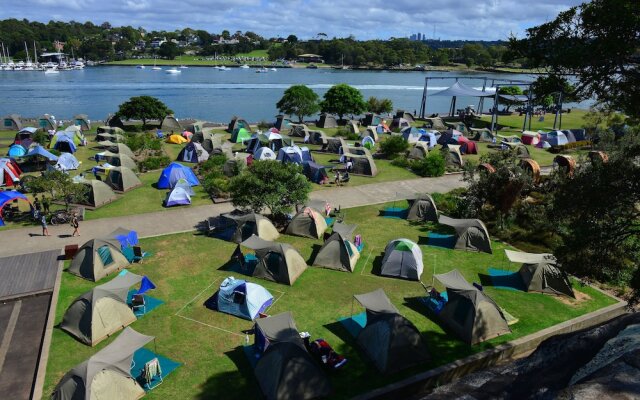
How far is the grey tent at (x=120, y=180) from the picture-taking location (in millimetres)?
28484

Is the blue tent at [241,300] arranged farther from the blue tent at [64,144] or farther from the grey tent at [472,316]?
the blue tent at [64,144]

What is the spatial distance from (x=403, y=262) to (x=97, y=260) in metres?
12.4

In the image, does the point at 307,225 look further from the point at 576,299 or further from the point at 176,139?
the point at 176,139

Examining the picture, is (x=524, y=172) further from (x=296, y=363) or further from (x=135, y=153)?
(x=135, y=153)

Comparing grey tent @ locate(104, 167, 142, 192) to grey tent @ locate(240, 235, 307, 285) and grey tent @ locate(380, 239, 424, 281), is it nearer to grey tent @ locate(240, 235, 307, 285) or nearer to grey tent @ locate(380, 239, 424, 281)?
grey tent @ locate(240, 235, 307, 285)

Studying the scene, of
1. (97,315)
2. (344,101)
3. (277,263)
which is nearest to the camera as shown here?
(97,315)

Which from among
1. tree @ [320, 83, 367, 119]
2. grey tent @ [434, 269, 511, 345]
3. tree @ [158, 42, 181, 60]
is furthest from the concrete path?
tree @ [158, 42, 181, 60]

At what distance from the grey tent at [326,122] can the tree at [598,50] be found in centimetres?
4245

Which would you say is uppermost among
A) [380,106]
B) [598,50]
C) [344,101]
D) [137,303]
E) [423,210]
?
[598,50]

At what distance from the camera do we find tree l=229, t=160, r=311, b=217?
21.8 metres

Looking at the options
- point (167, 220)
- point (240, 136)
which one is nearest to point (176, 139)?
point (240, 136)

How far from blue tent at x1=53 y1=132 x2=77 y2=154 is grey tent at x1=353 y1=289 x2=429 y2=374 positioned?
34.6m

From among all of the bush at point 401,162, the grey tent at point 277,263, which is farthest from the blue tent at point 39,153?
the bush at point 401,162

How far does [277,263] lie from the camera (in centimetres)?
1783
